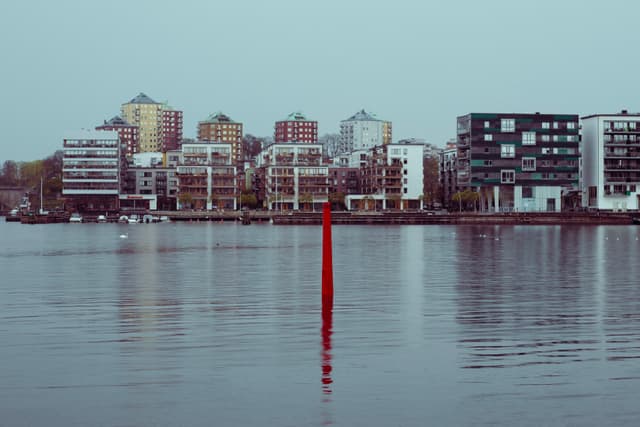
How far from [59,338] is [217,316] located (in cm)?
441

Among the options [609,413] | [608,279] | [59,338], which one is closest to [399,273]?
[608,279]

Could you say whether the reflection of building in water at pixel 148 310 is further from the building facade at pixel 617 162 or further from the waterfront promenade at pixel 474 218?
the building facade at pixel 617 162

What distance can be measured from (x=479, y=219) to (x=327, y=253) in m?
142

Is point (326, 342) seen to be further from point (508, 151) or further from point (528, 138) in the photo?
point (528, 138)

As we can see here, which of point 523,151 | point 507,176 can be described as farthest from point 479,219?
point 523,151

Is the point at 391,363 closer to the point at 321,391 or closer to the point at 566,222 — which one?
the point at 321,391

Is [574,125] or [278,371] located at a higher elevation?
[574,125]

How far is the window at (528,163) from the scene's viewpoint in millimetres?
171875

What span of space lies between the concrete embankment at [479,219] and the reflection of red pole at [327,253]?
139m

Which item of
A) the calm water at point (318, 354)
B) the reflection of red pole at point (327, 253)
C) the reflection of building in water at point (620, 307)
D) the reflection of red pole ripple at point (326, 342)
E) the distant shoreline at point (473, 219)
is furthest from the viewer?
the distant shoreline at point (473, 219)

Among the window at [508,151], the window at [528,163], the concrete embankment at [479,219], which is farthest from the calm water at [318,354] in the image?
the window at [528,163]

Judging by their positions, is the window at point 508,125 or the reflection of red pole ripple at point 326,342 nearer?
the reflection of red pole ripple at point 326,342

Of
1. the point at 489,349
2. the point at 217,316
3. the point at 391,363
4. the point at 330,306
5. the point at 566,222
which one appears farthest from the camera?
the point at 566,222

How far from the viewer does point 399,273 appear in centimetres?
3606
